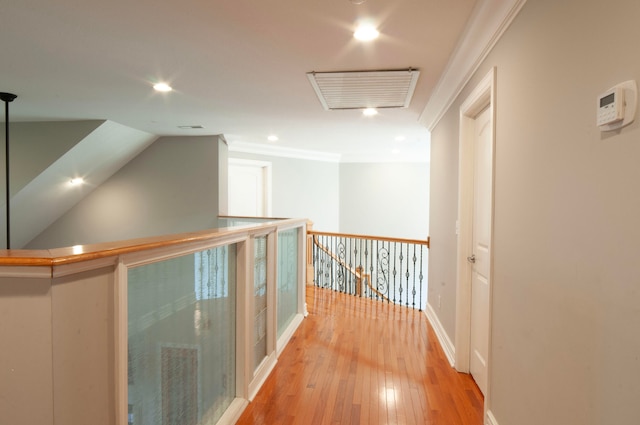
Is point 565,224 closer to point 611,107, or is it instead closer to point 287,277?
point 611,107

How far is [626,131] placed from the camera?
94cm

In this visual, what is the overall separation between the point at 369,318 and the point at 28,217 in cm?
493

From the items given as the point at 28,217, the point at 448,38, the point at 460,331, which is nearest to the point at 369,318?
the point at 460,331

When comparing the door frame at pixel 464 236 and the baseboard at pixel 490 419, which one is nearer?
the baseboard at pixel 490 419

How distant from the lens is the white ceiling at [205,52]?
189 centimetres

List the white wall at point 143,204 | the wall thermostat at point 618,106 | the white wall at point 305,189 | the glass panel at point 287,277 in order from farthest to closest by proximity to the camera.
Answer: the white wall at point 305,189, the white wall at point 143,204, the glass panel at point 287,277, the wall thermostat at point 618,106

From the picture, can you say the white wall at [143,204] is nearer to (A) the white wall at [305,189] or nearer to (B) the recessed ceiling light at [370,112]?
(A) the white wall at [305,189]

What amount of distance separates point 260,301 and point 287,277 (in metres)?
0.86

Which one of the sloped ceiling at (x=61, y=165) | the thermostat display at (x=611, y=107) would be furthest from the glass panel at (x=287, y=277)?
the sloped ceiling at (x=61, y=165)

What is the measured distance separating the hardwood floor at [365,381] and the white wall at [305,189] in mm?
3365

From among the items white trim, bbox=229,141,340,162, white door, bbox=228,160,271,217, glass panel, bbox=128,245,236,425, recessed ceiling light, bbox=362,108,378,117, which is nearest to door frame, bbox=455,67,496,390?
recessed ceiling light, bbox=362,108,378,117

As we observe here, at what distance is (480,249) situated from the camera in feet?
8.07

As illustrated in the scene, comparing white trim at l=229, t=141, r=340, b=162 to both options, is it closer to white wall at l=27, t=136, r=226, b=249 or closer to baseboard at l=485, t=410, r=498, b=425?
white wall at l=27, t=136, r=226, b=249

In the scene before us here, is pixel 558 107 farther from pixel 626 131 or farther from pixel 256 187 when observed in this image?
pixel 256 187
